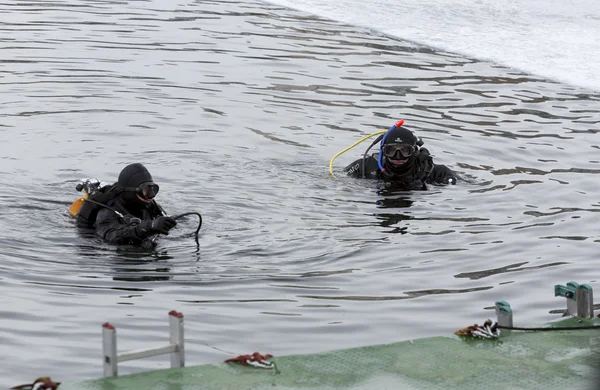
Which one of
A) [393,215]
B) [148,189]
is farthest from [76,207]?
[393,215]

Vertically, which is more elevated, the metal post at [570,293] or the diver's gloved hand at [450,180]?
the metal post at [570,293]

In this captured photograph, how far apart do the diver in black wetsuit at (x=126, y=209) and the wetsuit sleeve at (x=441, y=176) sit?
324 cm

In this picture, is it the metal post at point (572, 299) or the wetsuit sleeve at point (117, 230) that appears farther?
the wetsuit sleeve at point (117, 230)

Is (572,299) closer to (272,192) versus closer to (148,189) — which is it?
(148,189)

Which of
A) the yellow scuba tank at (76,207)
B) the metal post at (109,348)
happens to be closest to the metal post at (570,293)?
the metal post at (109,348)

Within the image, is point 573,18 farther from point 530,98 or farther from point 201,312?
point 201,312

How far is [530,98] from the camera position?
592 inches

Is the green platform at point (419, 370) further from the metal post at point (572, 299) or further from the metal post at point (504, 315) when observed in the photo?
the metal post at point (572, 299)

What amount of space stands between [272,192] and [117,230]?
96.0 inches

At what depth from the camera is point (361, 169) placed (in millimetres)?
11180

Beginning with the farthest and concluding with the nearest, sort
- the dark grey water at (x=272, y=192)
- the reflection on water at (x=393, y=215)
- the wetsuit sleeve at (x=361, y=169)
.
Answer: the wetsuit sleeve at (x=361, y=169), the reflection on water at (x=393, y=215), the dark grey water at (x=272, y=192)

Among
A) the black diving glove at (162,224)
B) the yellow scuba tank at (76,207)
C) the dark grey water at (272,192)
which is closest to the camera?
the dark grey water at (272,192)

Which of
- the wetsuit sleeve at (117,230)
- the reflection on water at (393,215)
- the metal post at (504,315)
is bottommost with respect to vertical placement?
the reflection on water at (393,215)

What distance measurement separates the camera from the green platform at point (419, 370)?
4.97 metres
